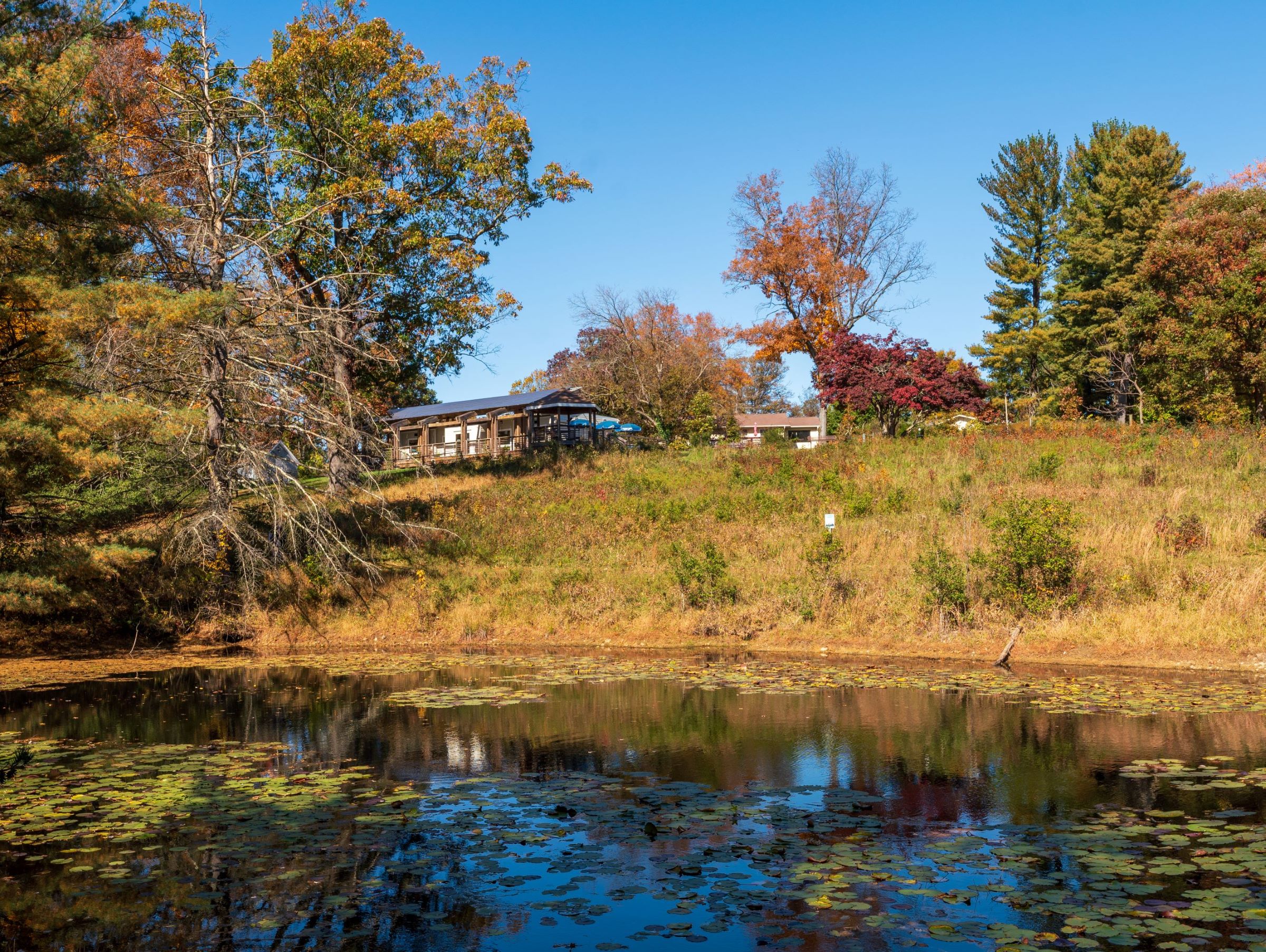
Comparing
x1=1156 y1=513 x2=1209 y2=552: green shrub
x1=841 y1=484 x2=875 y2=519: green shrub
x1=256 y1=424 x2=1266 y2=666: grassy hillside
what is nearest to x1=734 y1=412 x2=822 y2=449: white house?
x1=256 y1=424 x2=1266 y2=666: grassy hillside

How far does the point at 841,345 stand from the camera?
33156mm

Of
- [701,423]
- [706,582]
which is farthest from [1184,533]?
[701,423]

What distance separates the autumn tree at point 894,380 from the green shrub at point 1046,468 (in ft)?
17.7

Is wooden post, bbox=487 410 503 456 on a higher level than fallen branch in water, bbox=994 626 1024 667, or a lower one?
higher

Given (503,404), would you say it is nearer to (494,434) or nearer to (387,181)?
(494,434)

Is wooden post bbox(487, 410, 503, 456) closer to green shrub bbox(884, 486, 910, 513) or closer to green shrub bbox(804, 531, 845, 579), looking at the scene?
green shrub bbox(884, 486, 910, 513)

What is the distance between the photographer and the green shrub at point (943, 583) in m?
19.3

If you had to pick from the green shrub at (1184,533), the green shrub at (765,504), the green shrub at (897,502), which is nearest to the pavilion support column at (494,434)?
the green shrub at (765,504)

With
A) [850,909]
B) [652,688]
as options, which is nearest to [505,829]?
[850,909]

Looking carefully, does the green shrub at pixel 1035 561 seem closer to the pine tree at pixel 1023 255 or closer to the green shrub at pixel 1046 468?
the green shrub at pixel 1046 468

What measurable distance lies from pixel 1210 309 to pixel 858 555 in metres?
14.9

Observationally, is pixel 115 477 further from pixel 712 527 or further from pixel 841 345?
pixel 841 345

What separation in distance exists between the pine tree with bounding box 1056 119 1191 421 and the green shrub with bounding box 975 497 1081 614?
26.5 metres

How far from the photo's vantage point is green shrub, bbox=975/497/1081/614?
18.8 metres
